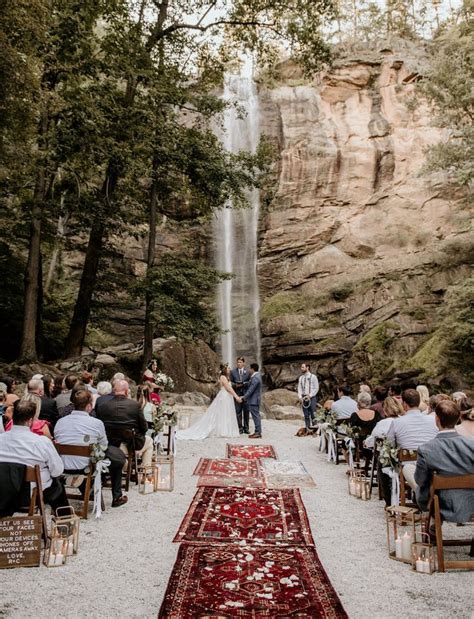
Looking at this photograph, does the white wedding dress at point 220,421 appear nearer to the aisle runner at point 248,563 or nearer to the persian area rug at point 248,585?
the aisle runner at point 248,563

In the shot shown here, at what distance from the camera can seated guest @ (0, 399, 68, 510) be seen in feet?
15.5

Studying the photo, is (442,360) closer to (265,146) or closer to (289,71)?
(265,146)

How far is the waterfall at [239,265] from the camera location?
1052 inches

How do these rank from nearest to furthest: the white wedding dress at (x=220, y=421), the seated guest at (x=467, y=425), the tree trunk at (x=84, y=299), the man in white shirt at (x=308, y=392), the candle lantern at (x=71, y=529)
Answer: the candle lantern at (x=71, y=529) < the seated guest at (x=467, y=425) < the white wedding dress at (x=220, y=421) < the man in white shirt at (x=308, y=392) < the tree trunk at (x=84, y=299)

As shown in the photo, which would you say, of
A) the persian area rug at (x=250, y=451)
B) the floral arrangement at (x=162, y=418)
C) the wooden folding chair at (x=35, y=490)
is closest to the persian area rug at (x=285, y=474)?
the persian area rug at (x=250, y=451)

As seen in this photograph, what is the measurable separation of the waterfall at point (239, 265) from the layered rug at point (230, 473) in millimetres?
16356

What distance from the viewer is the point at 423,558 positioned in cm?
446

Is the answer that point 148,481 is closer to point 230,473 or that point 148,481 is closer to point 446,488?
point 230,473

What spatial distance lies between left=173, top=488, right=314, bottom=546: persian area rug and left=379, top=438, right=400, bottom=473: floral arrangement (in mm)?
1174

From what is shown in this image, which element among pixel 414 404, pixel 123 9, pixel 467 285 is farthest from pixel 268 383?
pixel 414 404

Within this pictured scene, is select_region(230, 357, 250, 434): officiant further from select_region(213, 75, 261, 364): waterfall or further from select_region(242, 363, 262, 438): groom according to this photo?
select_region(213, 75, 261, 364): waterfall

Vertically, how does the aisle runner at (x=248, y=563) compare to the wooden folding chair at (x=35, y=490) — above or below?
below

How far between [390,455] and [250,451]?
5.15 metres

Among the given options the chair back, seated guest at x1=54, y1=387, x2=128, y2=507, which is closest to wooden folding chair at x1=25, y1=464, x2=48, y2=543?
seated guest at x1=54, y1=387, x2=128, y2=507
